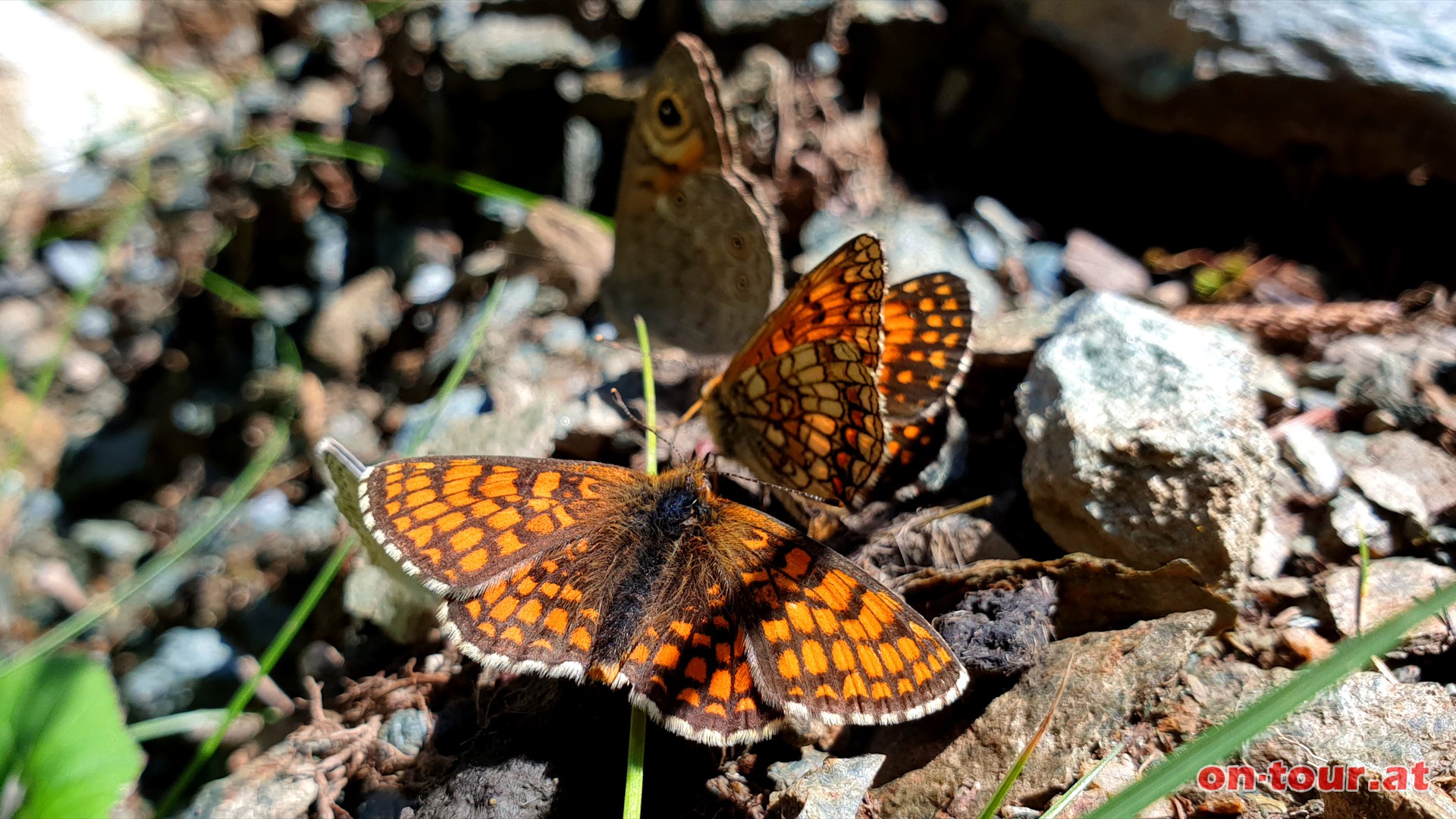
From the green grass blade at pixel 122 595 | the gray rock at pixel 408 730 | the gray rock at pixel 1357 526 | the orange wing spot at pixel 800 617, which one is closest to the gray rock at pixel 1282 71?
the gray rock at pixel 1357 526

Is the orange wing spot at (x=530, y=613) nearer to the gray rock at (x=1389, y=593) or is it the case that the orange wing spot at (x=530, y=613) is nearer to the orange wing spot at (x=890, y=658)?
the orange wing spot at (x=890, y=658)

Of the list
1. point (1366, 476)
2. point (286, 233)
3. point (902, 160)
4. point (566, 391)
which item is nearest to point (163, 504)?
point (286, 233)

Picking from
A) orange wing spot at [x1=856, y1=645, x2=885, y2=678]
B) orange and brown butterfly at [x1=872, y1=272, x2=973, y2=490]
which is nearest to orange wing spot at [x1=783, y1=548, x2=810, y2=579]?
orange wing spot at [x1=856, y1=645, x2=885, y2=678]

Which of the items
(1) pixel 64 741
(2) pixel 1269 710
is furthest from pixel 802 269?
(1) pixel 64 741

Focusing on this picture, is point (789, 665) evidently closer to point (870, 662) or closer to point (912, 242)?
point (870, 662)

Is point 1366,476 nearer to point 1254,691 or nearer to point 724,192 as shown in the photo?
point 1254,691

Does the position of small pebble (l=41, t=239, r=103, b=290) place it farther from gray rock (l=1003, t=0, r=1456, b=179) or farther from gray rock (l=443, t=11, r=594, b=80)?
gray rock (l=1003, t=0, r=1456, b=179)
